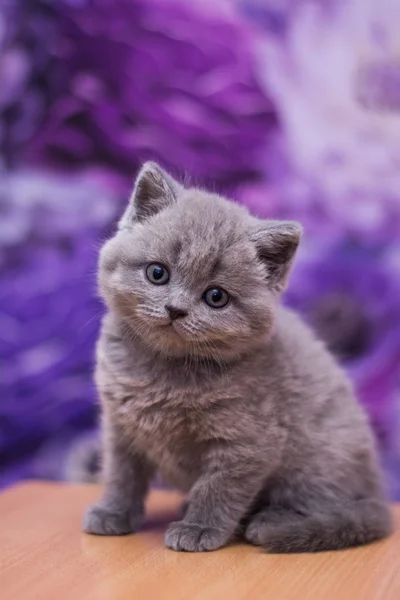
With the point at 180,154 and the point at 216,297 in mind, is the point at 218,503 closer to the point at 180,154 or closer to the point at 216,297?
the point at 216,297

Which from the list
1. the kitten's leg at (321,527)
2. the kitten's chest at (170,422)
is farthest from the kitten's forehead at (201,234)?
the kitten's leg at (321,527)

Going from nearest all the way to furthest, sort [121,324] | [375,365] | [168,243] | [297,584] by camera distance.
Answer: [297,584], [168,243], [121,324], [375,365]

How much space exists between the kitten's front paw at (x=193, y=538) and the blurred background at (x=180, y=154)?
26.7 inches

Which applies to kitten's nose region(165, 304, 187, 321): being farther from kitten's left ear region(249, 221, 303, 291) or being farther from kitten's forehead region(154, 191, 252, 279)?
kitten's left ear region(249, 221, 303, 291)

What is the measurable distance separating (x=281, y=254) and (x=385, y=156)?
660 millimetres

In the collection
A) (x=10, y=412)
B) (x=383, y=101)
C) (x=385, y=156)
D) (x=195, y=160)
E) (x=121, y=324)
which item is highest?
(x=383, y=101)

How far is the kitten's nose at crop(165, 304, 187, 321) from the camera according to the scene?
1.38 m

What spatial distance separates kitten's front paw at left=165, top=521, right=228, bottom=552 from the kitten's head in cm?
31

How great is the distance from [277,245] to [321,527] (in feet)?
1.72

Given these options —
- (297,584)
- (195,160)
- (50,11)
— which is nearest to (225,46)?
(195,160)

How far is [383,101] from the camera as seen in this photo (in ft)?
6.64

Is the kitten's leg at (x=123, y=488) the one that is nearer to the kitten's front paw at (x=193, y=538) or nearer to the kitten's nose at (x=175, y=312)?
the kitten's front paw at (x=193, y=538)

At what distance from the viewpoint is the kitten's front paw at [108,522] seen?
156 centimetres

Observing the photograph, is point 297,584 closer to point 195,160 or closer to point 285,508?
point 285,508
